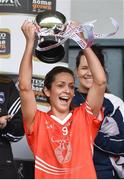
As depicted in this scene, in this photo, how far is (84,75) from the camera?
138 inches

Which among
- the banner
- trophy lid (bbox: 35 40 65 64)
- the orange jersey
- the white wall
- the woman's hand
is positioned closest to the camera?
the orange jersey

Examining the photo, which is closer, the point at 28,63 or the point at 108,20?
the point at 28,63

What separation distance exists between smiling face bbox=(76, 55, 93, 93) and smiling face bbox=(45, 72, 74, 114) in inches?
12.9

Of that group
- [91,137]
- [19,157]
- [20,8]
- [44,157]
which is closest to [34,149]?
[44,157]

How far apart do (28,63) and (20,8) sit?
52.0 inches

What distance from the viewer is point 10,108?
3.62 m

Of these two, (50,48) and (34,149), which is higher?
(50,48)

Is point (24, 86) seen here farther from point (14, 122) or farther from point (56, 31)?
point (14, 122)

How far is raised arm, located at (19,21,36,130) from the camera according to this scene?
297 centimetres

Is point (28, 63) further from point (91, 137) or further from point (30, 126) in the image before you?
point (91, 137)

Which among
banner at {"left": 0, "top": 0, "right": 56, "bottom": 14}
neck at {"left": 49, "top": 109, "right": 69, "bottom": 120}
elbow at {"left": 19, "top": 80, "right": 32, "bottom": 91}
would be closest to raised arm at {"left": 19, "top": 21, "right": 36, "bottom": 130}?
elbow at {"left": 19, "top": 80, "right": 32, "bottom": 91}

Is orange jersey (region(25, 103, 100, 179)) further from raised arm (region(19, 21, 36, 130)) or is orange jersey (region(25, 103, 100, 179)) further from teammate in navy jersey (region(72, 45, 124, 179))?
teammate in navy jersey (region(72, 45, 124, 179))

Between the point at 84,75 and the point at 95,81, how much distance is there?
0.43 metres

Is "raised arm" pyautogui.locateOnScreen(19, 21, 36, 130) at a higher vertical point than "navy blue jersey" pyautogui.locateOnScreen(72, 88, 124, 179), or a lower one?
higher
